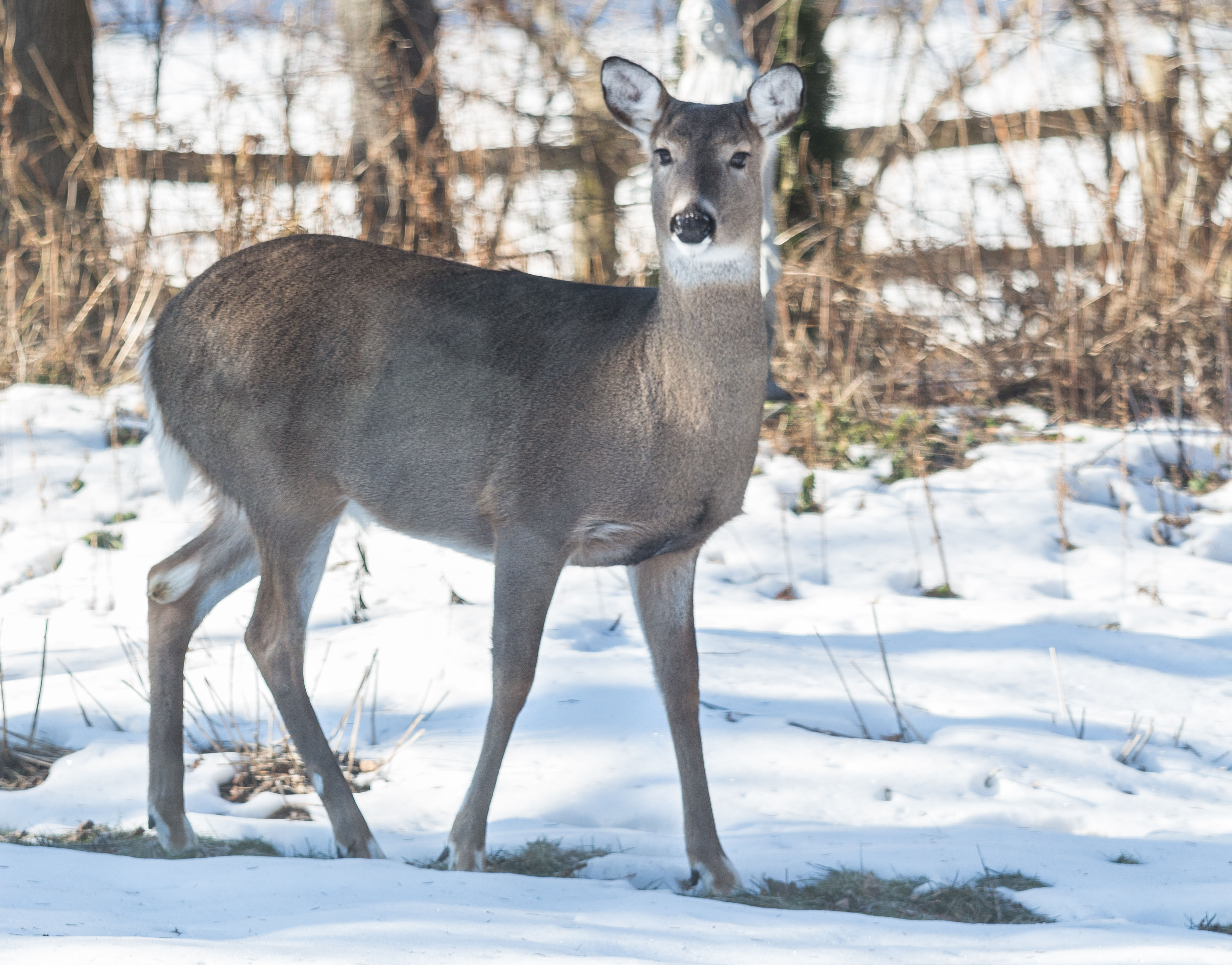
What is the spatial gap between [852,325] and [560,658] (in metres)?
4.21

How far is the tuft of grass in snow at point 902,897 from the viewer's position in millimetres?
3010

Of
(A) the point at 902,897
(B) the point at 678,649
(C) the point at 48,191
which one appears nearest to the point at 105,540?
(B) the point at 678,649

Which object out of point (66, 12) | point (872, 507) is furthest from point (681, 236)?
point (66, 12)

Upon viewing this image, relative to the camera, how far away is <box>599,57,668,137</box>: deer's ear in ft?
11.4

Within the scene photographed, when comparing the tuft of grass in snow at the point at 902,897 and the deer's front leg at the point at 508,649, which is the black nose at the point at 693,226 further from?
the tuft of grass in snow at the point at 902,897

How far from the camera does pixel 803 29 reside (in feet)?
28.7

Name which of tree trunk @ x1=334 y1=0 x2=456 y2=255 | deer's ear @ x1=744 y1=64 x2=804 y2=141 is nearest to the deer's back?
deer's ear @ x1=744 y1=64 x2=804 y2=141

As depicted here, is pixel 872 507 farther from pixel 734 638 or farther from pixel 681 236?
pixel 681 236

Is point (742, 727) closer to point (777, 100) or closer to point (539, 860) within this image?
point (539, 860)

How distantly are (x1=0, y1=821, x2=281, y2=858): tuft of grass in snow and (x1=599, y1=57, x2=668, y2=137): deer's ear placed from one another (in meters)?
2.11

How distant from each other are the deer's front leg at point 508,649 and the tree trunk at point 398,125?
4.46 meters

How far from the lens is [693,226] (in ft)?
10.2

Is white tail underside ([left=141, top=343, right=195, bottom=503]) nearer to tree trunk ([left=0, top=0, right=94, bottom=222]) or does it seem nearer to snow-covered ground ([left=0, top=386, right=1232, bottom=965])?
snow-covered ground ([left=0, top=386, right=1232, bottom=965])

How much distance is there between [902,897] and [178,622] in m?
2.12
